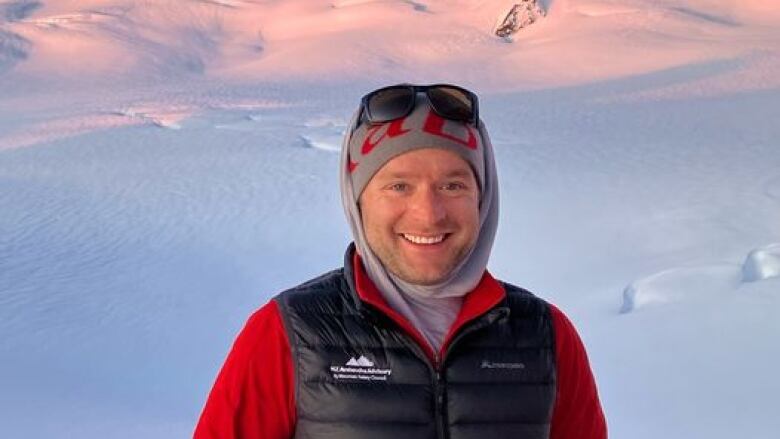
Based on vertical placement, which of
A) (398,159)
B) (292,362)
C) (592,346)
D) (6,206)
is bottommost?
(592,346)

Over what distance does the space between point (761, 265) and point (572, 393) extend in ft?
11.3

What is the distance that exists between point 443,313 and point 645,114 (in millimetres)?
8358

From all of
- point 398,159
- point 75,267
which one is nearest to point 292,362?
point 398,159

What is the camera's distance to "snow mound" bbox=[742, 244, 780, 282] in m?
4.29

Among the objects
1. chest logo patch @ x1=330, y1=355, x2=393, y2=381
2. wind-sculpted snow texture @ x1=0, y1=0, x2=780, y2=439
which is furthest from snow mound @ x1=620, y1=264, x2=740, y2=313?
chest logo patch @ x1=330, y1=355, x2=393, y2=381

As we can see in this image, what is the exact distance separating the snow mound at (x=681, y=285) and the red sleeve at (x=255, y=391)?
3.15m

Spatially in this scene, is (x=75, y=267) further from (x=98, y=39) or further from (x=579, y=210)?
(x=98, y=39)

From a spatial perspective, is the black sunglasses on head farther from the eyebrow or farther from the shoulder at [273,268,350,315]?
the shoulder at [273,268,350,315]

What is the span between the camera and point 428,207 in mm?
1270

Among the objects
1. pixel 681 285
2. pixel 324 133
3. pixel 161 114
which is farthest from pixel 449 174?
pixel 161 114

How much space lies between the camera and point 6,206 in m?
6.61

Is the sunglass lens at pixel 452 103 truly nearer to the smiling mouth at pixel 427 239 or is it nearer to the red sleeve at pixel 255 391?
the smiling mouth at pixel 427 239

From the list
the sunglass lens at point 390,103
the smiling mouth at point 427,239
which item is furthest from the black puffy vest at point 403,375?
the sunglass lens at point 390,103

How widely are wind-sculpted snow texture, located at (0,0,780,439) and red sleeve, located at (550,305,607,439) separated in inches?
69.9
